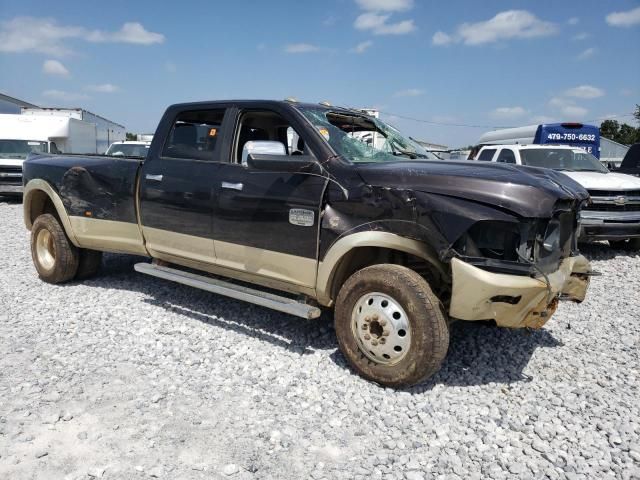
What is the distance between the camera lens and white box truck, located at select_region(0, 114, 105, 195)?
15258 mm

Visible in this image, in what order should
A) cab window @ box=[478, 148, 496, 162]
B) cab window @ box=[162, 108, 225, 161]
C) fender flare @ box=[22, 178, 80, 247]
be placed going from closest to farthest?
cab window @ box=[162, 108, 225, 161] < fender flare @ box=[22, 178, 80, 247] < cab window @ box=[478, 148, 496, 162]

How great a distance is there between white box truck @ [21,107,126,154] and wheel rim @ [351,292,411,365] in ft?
66.1

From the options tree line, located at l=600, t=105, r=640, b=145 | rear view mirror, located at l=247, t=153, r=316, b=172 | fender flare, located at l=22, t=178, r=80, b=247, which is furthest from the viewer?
tree line, located at l=600, t=105, r=640, b=145

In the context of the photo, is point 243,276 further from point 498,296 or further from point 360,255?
point 498,296

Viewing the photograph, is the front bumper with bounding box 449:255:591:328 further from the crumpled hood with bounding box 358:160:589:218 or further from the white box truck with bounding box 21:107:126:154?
the white box truck with bounding box 21:107:126:154

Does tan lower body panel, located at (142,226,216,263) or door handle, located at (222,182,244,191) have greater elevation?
door handle, located at (222,182,244,191)

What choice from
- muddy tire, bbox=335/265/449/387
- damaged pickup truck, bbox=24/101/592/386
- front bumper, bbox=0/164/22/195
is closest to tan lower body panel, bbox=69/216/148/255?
damaged pickup truck, bbox=24/101/592/386

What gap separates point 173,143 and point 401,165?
2354 mm

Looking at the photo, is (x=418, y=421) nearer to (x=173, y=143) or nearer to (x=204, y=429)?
(x=204, y=429)

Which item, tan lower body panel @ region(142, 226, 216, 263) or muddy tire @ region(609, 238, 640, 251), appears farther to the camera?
muddy tire @ region(609, 238, 640, 251)

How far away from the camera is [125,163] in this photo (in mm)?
5172

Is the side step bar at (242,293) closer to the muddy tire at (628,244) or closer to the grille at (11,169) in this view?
the muddy tire at (628,244)

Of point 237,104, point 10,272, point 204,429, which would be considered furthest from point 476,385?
point 10,272

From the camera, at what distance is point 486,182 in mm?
3135
